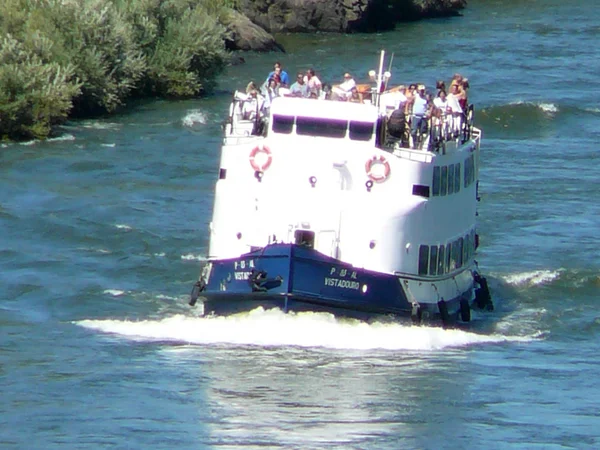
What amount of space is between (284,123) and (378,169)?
75.6 inches

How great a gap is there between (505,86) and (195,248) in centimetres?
2784

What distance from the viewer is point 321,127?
95.1 ft

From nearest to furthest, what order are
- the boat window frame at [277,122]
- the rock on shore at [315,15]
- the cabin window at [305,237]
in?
the cabin window at [305,237] < the boat window frame at [277,122] < the rock on shore at [315,15]

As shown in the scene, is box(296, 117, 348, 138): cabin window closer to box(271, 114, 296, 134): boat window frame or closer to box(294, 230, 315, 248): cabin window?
box(271, 114, 296, 134): boat window frame

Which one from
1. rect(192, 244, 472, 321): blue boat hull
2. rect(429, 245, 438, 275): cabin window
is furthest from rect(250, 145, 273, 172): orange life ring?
rect(429, 245, 438, 275): cabin window

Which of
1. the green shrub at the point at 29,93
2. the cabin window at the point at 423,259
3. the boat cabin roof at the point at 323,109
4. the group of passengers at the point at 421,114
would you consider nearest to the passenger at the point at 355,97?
the group of passengers at the point at 421,114

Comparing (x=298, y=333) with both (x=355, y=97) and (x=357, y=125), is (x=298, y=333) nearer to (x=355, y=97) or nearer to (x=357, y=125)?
(x=357, y=125)

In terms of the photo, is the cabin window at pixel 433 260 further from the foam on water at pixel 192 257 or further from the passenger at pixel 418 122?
the foam on water at pixel 192 257

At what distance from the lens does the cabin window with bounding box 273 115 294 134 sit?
29078 millimetres

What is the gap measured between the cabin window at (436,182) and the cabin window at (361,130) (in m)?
1.36

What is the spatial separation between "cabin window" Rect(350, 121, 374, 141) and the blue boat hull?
241 centimetres

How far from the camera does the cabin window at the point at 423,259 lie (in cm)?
2923

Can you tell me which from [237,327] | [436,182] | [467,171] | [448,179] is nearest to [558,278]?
[467,171]

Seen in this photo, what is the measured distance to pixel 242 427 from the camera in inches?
865
